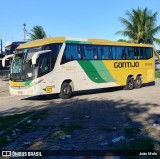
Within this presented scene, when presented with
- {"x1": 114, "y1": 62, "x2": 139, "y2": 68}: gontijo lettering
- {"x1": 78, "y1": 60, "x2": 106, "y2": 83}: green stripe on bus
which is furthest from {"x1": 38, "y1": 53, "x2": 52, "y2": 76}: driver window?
{"x1": 114, "y1": 62, "x2": 139, "y2": 68}: gontijo lettering

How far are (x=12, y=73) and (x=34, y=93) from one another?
6.30 feet

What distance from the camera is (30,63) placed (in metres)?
17.6

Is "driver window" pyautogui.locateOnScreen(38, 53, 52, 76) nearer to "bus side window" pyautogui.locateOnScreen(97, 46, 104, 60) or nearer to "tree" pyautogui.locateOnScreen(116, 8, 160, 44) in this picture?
"bus side window" pyautogui.locateOnScreen(97, 46, 104, 60)

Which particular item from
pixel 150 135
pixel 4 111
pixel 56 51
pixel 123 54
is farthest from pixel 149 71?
pixel 150 135

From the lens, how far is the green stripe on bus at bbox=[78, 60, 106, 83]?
19.8m

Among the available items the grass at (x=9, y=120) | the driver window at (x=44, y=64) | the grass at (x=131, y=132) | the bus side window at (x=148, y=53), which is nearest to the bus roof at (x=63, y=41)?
the driver window at (x=44, y=64)

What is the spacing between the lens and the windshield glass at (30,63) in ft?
56.7

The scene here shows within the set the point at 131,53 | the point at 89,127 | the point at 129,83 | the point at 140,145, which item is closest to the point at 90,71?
the point at 129,83

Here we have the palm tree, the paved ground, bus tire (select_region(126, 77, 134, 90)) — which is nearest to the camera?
the paved ground

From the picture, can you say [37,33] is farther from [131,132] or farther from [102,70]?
[131,132]

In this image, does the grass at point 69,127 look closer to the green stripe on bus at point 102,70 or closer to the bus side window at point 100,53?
the green stripe on bus at point 102,70

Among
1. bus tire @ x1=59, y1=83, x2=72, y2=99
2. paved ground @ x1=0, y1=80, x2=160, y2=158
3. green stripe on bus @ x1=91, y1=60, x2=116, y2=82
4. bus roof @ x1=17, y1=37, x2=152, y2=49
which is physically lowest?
paved ground @ x1=0, y1=80, x2=160, y2=158

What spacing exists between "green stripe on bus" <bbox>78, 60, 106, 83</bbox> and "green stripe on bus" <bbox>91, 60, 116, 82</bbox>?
0.65ft

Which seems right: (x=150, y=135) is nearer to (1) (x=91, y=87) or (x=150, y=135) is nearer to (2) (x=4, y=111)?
(2) (x=4, y=111)
